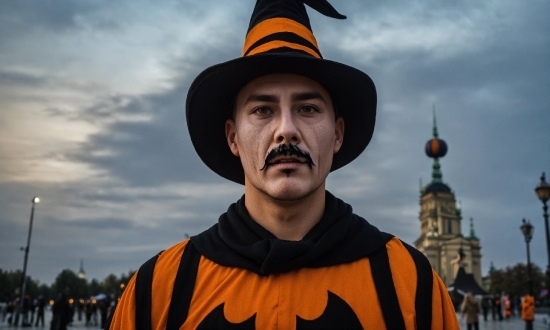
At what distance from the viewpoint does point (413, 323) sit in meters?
2.61

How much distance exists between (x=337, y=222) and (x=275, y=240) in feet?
1.24

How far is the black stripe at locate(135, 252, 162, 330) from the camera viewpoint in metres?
2.72

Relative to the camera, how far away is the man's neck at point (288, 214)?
2891 mm

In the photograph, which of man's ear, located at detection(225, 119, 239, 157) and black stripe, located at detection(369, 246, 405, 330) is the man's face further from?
black stripe, located at detection(369, 246, 405, 330)

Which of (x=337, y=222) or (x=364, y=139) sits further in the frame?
(x=364, y=139)

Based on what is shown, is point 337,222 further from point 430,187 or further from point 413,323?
point 430,187

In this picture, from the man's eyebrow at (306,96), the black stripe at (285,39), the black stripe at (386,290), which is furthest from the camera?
the black stripe at (285,39)

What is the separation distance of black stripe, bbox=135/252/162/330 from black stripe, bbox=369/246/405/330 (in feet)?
3.64

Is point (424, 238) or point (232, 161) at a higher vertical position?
point (424, 238)

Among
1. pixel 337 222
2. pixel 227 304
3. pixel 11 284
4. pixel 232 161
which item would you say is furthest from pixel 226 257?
pixel 11 284

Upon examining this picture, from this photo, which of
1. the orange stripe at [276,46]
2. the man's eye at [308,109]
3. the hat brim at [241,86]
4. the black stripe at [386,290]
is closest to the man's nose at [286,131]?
the man's eye at [308,109]

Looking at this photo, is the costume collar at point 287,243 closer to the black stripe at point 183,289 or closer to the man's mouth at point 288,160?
the black stripe at point 183,289

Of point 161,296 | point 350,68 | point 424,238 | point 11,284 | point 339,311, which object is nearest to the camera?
point 339,311

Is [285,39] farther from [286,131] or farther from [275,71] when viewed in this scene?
[286,131]
